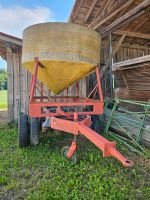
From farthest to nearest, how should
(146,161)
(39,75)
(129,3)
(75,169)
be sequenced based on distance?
(129,3) < (39,75) < (146,161) < (75,169)

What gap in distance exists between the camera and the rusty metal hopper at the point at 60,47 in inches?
191

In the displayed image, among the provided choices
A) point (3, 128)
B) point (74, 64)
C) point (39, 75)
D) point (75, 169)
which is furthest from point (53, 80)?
point (3, 128)

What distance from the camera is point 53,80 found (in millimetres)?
5695

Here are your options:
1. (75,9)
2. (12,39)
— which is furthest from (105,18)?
(12,39)

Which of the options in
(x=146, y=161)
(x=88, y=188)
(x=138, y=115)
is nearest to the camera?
(x=88, y=188)

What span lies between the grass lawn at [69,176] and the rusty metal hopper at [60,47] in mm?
1952

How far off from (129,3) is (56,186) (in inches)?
283

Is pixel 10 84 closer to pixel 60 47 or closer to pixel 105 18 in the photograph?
pixel 105 18

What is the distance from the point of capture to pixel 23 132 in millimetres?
5773

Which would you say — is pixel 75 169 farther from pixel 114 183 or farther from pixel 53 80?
pixel 53 80

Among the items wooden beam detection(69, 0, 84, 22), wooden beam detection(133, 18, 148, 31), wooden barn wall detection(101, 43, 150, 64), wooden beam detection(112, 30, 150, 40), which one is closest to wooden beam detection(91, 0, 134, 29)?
wooden beam detection(69, 0, 84, 22)

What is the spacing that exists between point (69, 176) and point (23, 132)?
223cm

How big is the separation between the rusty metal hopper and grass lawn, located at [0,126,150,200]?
1952 millimetres

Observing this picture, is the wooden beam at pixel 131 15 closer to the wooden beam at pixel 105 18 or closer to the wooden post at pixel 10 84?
the wooden beam at pixel 105 18
